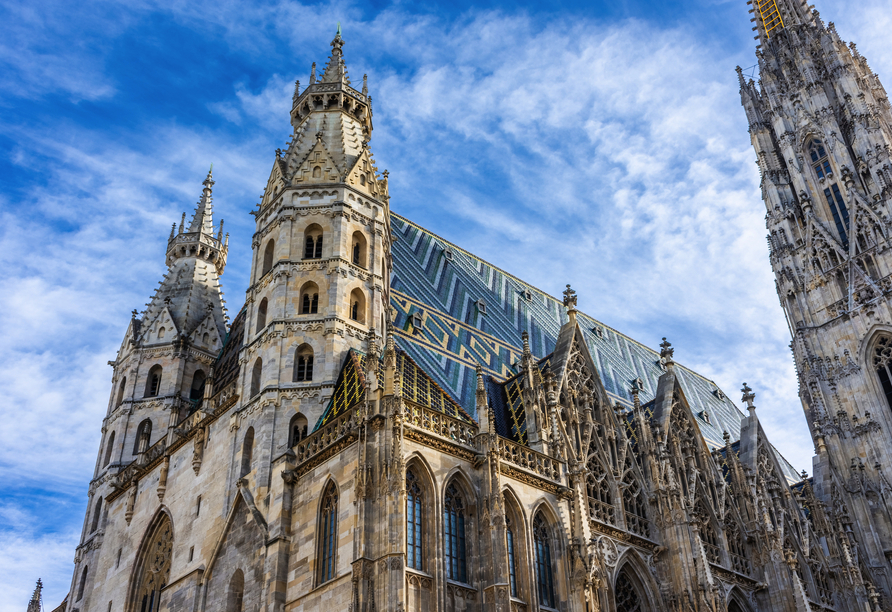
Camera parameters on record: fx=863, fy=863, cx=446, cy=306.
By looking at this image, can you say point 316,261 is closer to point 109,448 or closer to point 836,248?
point 109,448

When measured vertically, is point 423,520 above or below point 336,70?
below

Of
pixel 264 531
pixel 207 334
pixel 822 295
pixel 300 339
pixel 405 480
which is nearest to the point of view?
pixel 405 480

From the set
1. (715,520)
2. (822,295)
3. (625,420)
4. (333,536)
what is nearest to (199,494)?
(333,536)

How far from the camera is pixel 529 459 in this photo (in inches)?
1034

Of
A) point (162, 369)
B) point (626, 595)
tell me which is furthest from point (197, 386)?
point (626, 595)

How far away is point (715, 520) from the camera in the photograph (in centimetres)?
3334

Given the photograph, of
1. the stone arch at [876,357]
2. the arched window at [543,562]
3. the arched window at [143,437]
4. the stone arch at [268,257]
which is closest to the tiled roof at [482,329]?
the arched window at [543,562]

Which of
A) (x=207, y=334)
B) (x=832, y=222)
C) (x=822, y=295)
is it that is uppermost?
(x=832, y=222)

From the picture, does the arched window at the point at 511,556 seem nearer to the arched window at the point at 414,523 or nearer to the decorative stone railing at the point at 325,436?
the arched window at the point at 414,523

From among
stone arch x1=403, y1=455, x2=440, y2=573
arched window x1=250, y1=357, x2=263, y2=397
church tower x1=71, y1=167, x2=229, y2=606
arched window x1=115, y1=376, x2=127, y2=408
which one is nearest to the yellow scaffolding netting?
church tower x1=71, y1=167, x2=229, y2=606

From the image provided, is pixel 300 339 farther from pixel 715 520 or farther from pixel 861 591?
pixel 861 591

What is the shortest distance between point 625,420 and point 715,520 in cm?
511

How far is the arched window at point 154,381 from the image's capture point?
36.9 metres

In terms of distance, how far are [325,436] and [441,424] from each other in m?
3.34
